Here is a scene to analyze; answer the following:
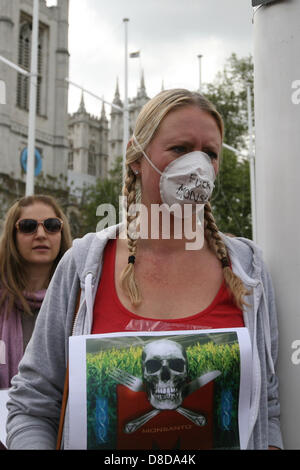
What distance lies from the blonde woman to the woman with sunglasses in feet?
5.18

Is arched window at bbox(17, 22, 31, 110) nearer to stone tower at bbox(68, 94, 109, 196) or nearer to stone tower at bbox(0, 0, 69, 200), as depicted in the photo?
stone tower at bbox(0, 0, 69, 200)

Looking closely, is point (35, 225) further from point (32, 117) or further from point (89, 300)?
point (32, 117)

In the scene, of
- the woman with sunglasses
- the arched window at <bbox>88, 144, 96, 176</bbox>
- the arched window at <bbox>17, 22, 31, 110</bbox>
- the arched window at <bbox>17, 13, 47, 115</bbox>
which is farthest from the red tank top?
the arched window at <bbox>88, 144, 96, 176</bbox>

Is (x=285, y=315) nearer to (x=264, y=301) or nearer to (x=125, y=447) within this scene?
(x=264, y=301)

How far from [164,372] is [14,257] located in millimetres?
2140

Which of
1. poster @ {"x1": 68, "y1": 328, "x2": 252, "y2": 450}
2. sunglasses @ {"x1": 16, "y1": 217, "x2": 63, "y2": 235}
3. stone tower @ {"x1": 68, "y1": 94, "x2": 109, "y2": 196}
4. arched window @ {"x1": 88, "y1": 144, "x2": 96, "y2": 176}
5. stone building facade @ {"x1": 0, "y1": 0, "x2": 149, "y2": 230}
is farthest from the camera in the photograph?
arched window @ {"x1": 88, "y1": 144, "x2": 96, "y2": 176}

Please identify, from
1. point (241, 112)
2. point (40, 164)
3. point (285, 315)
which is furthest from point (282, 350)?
point (40, 164)

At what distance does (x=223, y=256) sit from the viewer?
1.80m

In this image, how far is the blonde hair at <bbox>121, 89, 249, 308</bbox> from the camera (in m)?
1.69

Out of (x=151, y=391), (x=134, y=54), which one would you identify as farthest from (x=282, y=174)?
(x=134, y=54)

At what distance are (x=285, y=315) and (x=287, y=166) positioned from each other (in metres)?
0.43

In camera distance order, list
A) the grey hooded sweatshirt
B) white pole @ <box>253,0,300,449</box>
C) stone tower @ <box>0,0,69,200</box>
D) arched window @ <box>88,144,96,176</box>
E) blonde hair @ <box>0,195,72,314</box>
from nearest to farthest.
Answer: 1. the grey hooded sweatshirt
2. white pole @ <box>253,0,300,449</box>
3. blonde hair @ <box>0,195,72,314</box>
4. stone tower @ <box>0,0,69,200</box>
5. arched window @ <box>88,144,96,176</box>

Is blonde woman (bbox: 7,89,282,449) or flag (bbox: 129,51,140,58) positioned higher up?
flag (bbox: 129,51,140,58)

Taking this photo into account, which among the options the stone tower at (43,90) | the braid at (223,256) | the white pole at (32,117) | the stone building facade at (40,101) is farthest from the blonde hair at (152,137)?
the stone tower at (43,90)
